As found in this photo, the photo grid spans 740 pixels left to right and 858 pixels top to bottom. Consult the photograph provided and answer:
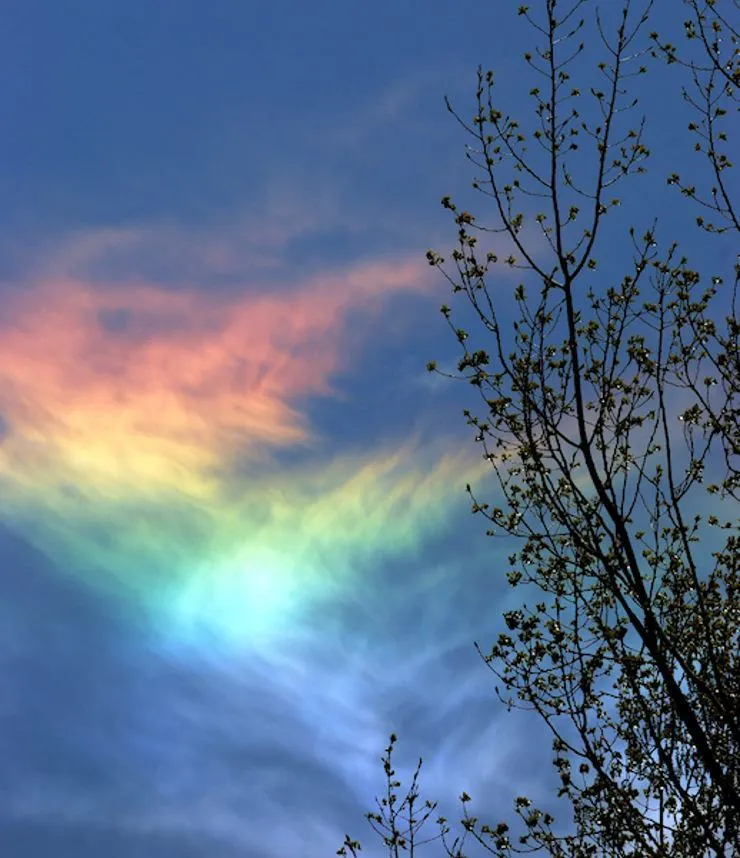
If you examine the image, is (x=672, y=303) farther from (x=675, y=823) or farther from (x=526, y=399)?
(x=675, y=823)

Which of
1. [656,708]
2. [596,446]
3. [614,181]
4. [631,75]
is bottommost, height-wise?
[656,708]

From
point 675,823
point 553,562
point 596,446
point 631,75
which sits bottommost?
point 675,823

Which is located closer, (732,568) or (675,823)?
(675,823)

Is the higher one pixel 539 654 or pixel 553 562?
pixel 553 562

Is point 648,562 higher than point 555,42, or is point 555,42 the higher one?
point 555,42

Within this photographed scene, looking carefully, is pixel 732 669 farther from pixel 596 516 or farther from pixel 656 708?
pixel 596 516

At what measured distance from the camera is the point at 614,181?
1157 centimetres

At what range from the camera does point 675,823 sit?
1127 centimetres

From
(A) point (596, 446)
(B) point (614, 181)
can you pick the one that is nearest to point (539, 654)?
(A) point (596, 446)

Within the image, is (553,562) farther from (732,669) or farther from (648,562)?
(732,669)

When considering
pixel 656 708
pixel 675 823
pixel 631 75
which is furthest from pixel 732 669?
pixel 631 75

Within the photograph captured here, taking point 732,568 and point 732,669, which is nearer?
point 732,669

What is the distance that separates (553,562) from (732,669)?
2520 millimetres

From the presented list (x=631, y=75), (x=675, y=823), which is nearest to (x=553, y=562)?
(x=675, y=823)
